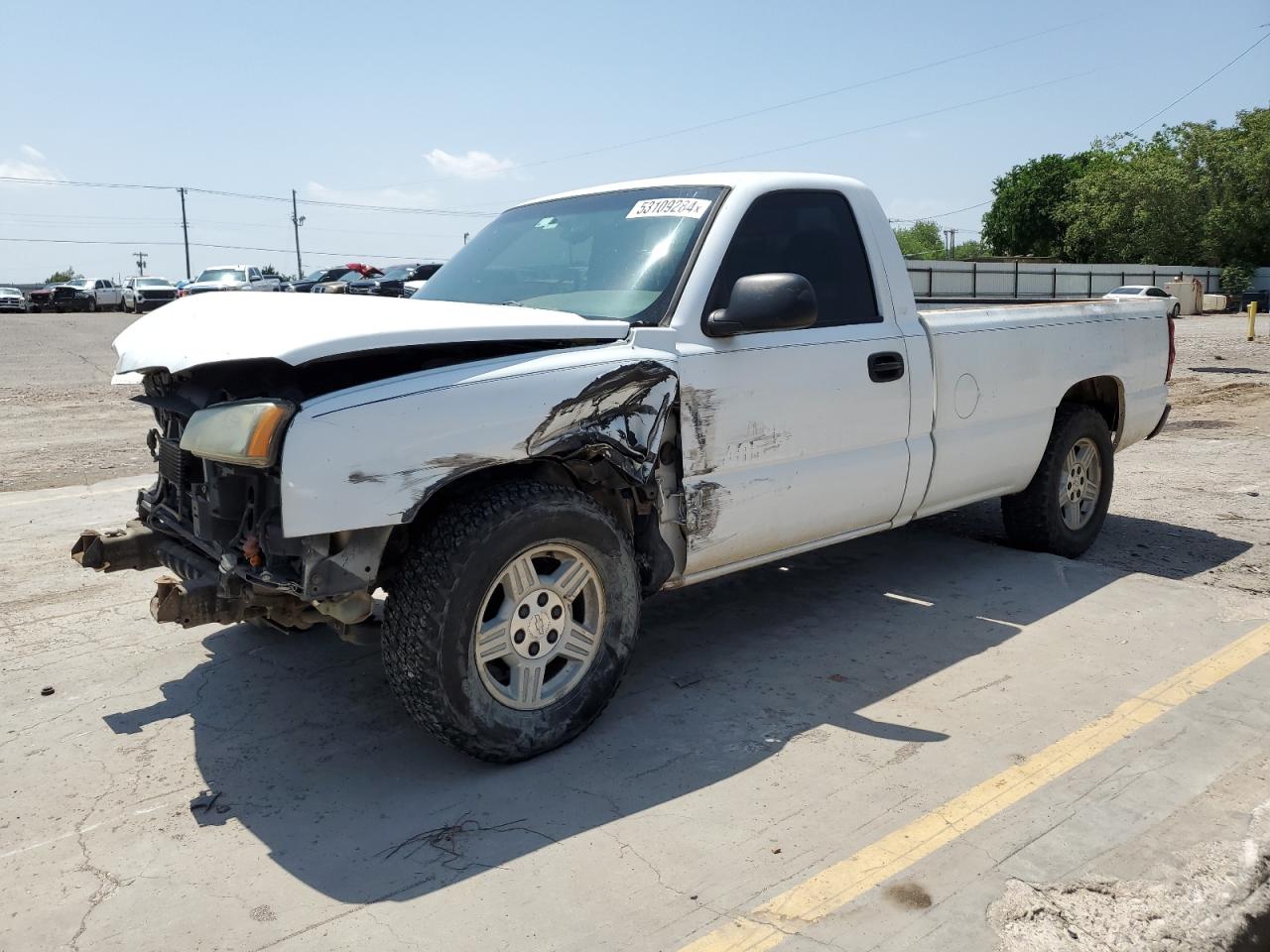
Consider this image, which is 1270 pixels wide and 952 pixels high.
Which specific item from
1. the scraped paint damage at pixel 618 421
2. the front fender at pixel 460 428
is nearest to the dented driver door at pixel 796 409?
the scraped paint damage at pixel 618 421

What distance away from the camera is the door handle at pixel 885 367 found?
4742 millimetres

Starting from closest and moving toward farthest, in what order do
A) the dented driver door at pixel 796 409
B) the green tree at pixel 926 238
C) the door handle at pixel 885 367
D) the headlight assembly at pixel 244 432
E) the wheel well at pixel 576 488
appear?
1. the headlight assembly at pixel 244 432
2. the wheel well at pixel 576 488
3. the dented driver door at pixel 796 409
4. the door handle at pixel 885 367
5. the green tree at pixel 926 238

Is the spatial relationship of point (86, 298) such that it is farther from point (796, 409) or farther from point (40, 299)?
point (796, 409)

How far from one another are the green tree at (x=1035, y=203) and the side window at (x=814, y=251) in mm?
74237

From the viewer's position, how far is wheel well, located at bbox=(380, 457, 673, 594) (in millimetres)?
3607

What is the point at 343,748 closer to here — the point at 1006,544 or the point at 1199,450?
the point at 1006,544

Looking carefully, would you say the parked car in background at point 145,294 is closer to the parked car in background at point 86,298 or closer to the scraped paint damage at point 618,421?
the parked car in background at point 86,298

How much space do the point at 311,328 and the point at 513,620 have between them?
114cm

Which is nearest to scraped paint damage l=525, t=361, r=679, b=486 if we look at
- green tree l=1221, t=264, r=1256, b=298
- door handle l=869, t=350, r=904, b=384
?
door handle l=869, t=350, r=904, b=384

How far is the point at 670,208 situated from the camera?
448 centimetres

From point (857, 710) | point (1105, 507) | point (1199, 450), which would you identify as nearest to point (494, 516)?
point (857, 710)

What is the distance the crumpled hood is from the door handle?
1.29m

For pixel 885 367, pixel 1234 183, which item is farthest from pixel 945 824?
pixel 1234 183

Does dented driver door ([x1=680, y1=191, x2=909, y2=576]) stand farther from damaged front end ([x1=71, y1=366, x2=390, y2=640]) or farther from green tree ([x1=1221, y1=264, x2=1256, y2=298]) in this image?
green tree ([x1=1221, y1=264, x2=1256, y2=298])
